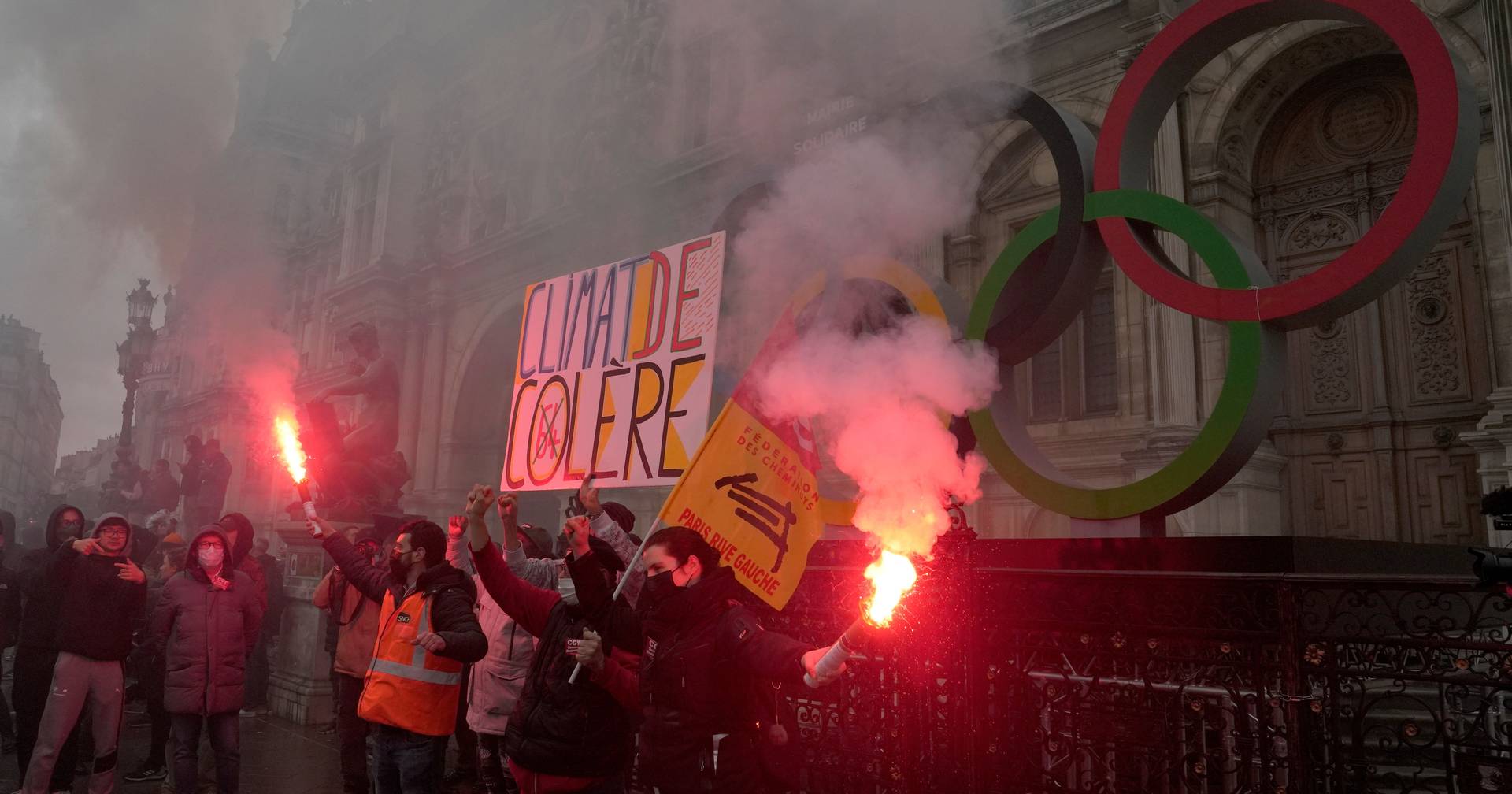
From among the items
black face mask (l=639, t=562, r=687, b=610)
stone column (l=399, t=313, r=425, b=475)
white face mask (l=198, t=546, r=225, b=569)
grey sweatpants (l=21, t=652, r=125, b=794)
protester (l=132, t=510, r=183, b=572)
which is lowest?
grey sweatpants (l=21, t=652, r=125, b=794)

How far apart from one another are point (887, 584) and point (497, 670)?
2.89 metres

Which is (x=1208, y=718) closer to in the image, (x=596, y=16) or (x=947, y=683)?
(x=947, y=683)

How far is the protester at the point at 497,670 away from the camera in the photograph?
4758 mm

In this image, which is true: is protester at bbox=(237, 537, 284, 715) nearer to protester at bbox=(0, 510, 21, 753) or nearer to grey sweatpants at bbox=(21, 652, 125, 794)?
protester at bbox=(0, 510, 21, 753)

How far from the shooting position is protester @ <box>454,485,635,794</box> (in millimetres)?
3404

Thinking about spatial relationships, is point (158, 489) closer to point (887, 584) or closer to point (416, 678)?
point (416, 678)

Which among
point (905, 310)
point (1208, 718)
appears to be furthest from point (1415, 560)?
point (905, 310)

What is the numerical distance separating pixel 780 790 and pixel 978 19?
10.6m

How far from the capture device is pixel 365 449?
396 inches

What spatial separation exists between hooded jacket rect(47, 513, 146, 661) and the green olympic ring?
17.3ft

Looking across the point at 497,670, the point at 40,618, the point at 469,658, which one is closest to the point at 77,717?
the point at 40,618

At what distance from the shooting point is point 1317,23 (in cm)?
945

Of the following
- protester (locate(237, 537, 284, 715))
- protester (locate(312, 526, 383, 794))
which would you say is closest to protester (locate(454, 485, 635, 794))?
protester (locate(312, 526, 383, 794))

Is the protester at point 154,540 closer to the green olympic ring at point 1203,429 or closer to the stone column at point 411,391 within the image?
the stone column at point 411,391
